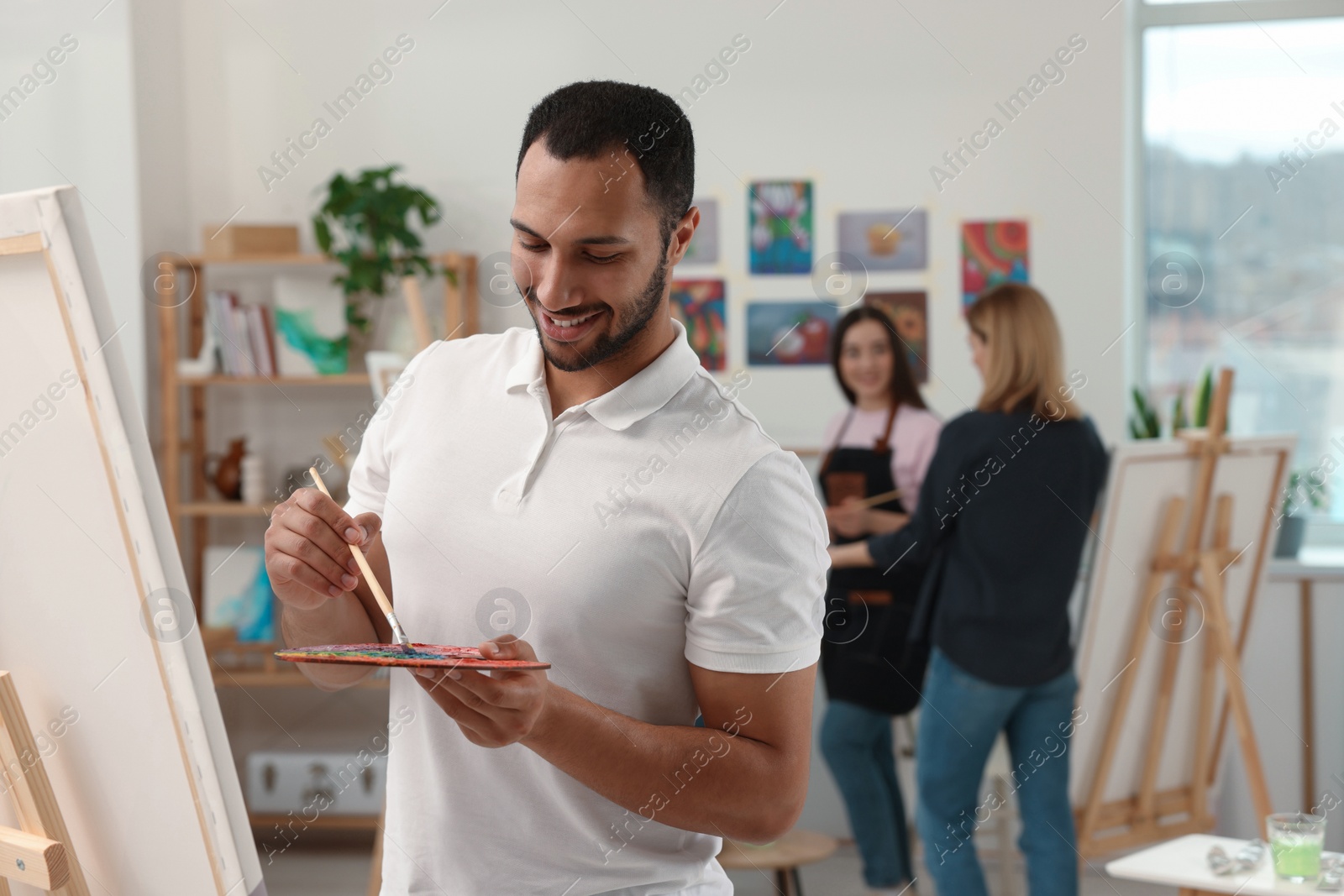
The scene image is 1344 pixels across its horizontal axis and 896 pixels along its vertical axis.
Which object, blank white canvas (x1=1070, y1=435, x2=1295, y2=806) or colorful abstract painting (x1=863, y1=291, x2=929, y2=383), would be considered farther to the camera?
colorful abstract painting (x1=863, y1=291, x2=929, y2=383)

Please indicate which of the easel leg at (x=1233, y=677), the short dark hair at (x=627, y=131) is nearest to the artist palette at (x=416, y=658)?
the short dark hair at (x=627, y=131)

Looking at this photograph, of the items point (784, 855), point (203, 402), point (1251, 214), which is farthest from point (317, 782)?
point (1251, 214)

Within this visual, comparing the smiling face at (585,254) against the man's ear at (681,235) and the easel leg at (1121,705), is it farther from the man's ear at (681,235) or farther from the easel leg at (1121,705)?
the easel leg at (1121,705)

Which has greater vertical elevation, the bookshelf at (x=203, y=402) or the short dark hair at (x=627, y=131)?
the short dark hair at (x=627, y=131)

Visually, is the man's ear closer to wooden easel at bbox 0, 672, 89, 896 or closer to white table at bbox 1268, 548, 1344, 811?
wooden easel at bbox 0, 672, 89, 896

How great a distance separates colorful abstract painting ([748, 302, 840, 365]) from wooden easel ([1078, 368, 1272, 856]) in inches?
50.0

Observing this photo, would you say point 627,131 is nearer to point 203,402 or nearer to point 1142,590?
point 1142,590

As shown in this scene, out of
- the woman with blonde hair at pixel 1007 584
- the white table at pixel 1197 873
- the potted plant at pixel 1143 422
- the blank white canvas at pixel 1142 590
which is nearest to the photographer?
the white table at pixel 1197 873

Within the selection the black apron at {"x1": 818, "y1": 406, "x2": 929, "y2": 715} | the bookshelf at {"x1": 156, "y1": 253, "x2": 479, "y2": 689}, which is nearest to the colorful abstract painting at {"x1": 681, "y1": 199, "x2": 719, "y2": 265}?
the bookshelf at {"x1": 156, "y1": 253, "x2": 479, "y2": 689}

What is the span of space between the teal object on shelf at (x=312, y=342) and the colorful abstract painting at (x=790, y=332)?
133 cm

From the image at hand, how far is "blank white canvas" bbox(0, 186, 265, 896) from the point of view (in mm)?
935

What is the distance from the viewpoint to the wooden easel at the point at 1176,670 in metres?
2.91

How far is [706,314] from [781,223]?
0.39 meters

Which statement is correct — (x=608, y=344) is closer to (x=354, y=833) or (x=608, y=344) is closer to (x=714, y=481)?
(x=714, y=481)
